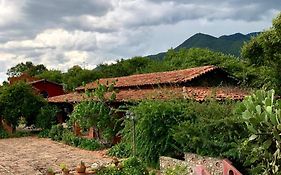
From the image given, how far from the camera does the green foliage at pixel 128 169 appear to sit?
13484 millimetres

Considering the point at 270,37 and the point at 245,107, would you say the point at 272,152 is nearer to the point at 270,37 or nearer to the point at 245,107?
the point at 245,107

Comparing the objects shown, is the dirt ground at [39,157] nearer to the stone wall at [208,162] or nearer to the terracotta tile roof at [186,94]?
the terracotta tile roof at [186,94]

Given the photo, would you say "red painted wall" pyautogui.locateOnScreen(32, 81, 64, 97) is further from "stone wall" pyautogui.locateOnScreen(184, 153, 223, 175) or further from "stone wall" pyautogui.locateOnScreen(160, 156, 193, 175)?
"stone wall" pyautogui.locateOnScreen(184, 153, 223, 175)

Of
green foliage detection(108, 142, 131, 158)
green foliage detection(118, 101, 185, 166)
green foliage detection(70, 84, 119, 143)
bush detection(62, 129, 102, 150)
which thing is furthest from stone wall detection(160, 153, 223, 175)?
bush detection(62, 129, 102, 150)

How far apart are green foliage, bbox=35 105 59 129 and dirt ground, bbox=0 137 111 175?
3.94 metres

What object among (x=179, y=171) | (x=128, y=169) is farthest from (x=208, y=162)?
(x=128, y=169)

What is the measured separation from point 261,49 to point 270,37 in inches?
57.8

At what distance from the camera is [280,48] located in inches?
776

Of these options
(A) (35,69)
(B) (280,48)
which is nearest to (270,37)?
(B) (280,48)

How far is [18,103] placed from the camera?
3053 centimetres

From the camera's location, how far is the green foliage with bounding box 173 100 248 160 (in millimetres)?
12438

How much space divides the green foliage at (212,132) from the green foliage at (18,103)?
749 inches

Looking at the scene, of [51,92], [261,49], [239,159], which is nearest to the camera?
[239,159]

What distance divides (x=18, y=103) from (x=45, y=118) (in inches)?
97.4
